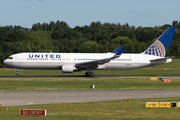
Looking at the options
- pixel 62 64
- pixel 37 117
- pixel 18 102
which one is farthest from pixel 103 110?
pixel 62 64

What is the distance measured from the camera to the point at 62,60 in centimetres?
5522

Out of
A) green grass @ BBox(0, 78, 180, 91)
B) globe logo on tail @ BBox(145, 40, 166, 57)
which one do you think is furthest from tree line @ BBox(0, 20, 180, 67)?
green grass @ BBox(0, 78, 180, 91)

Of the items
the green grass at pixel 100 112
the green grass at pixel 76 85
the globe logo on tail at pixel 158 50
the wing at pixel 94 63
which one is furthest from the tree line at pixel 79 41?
the green grass at pixel 100 112

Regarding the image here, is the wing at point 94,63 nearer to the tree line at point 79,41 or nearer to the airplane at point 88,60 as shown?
the airplane at point 88,60

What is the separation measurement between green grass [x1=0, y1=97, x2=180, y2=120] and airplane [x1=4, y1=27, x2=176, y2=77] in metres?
29.8

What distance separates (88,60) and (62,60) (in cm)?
518

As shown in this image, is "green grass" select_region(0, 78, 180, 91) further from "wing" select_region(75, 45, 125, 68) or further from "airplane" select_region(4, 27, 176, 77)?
"airplane" select_region(4, 27, 176, 77)

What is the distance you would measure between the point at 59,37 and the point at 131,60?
443 feet

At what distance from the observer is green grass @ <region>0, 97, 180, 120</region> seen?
60.7ft

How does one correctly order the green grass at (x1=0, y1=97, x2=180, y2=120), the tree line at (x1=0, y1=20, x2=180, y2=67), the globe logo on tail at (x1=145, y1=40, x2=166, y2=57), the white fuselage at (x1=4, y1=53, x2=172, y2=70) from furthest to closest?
1. the tree line at (x1=0, y1=20, x2=180, y2=67)
2. the globe logo on tail at (x1=145, y1=40, x2=166, y2=57)
3. the white fuselage at (x1=4, y1=53, x2=172, y2=70)
4. the green grass at (x1=0, y1=97, x2=180, y2=120)

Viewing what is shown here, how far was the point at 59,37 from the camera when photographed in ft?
618

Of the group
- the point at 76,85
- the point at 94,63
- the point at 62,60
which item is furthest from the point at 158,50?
the point at 76,85

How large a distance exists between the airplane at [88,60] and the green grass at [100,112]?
2980 cm

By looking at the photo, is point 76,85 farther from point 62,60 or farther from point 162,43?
point 162,43
